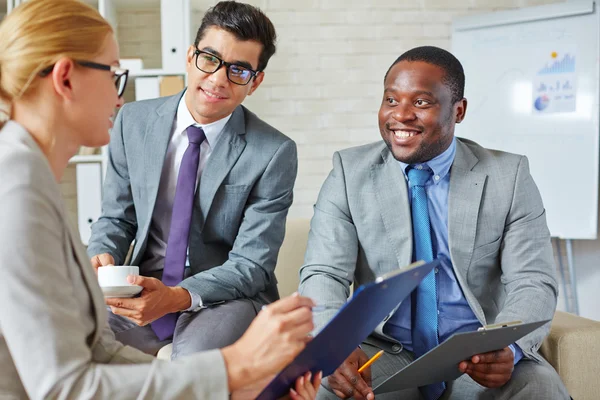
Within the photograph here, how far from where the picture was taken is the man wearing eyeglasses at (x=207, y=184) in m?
2.05

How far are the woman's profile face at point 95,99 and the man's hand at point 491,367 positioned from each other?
38.5 inches

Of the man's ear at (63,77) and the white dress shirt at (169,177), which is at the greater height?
the man's ear at (63,77)

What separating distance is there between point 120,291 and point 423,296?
0.80m

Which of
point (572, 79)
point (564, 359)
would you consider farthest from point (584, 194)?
point (564, 359)

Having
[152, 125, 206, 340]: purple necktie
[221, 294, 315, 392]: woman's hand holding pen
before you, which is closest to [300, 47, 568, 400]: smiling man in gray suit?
[152, 125, 206, 340]: purple necktie

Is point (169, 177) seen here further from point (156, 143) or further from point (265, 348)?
point (265, 348)

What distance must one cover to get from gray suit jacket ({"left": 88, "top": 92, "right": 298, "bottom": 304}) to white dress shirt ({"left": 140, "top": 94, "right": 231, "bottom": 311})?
1.2 inches

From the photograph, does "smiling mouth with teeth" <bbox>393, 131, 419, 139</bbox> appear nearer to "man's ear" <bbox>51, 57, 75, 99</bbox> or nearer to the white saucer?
the white saucer

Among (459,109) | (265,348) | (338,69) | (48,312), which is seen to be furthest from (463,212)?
(338,69)

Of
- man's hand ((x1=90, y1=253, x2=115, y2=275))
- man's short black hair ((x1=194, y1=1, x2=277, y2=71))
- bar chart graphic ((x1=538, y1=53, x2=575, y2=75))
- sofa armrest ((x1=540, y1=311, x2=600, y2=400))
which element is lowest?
sofa armrest ((x1=540, y1=311, x2=600, y2=400))

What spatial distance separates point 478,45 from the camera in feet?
12.9

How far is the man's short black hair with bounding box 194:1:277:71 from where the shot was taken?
210cm

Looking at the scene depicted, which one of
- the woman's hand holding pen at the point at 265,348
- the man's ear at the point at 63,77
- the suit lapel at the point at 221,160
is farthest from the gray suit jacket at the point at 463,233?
the man's ear at the point at 63,77

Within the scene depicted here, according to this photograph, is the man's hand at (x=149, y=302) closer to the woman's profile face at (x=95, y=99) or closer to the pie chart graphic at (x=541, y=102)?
the woman's profile face at (x=95, y=99)
